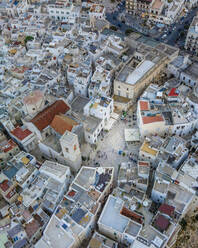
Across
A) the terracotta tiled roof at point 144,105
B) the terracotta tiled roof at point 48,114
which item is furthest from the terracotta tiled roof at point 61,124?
the terracotta tiled roof at point 144,105

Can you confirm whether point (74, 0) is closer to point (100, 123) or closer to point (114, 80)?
point (114, 80)

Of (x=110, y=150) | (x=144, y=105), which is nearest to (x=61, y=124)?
(x=110, y=150)

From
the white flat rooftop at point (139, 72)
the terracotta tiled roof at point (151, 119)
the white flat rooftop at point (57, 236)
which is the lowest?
the white flat rooftop at point (57, 236)

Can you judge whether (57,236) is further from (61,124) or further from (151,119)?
(151,119)

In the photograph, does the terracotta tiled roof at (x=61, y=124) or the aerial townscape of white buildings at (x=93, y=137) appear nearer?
the aerial townscape of white buildings at (x=93, y=137)

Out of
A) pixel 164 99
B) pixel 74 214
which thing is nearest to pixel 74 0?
pixel 164 99

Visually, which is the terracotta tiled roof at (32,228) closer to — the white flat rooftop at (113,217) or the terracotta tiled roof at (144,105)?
the white flat rooftop at (113,217)
